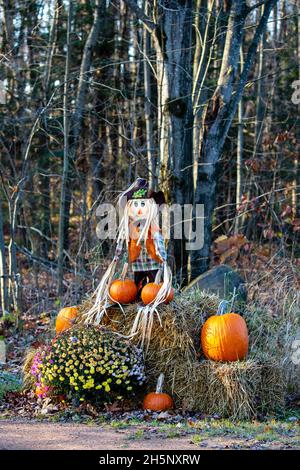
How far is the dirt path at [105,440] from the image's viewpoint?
531 cm

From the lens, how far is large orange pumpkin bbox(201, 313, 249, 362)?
22.1 ft

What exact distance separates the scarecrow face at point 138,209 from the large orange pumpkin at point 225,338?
50.3 inches

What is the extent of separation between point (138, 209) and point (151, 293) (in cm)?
89

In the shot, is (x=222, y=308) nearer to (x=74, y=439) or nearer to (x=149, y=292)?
(x=149, y=292)

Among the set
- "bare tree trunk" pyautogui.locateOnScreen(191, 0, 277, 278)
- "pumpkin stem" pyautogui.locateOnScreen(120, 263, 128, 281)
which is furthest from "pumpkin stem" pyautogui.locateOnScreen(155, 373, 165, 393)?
"bare tree trunk" pyautogui.locateOnScreen(191, 0, 277, 278)

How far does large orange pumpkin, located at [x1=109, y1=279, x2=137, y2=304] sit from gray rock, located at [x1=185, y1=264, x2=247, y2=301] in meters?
1.92

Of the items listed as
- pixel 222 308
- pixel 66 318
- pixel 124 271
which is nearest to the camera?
pixel 222 308

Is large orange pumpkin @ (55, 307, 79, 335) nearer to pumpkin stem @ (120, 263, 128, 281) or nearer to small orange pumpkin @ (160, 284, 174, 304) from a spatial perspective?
pumpkin stem @ (120, 263, 128, 281)

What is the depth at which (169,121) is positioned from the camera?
10.0 meters

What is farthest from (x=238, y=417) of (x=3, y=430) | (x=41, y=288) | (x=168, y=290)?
(x=41, y=288)

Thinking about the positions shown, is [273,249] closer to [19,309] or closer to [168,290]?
[19,309]

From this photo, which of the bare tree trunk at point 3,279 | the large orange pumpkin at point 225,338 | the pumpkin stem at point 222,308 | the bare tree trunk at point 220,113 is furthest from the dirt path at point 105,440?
the bare tree trunk at point 3,279

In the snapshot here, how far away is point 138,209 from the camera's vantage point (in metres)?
7.27

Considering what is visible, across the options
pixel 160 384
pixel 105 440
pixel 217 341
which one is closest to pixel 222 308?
pixel 217 341
